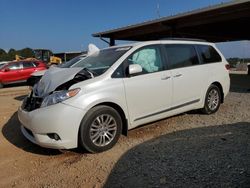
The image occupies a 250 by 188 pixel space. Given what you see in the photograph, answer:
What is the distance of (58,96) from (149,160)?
1.67 m

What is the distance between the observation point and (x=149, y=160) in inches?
179

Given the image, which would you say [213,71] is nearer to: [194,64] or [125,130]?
[194,64]

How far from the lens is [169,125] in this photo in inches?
255

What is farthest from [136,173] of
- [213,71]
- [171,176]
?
[213,71]

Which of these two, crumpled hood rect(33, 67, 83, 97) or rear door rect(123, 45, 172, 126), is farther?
rear door rect(123, 45, 172, 126)

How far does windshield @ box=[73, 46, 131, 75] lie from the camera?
549cm

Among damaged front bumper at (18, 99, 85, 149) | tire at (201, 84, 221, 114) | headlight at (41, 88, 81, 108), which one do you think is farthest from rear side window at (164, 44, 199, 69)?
damaged front bumper at (18, 99, 85, 149)

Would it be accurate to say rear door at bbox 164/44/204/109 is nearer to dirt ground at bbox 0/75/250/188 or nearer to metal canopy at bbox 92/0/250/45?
dirt ground at bbox 0/75/250/188

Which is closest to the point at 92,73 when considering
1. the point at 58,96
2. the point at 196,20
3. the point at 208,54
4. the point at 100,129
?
the point at 58,96

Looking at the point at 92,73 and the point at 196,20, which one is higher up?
the point at 196,20

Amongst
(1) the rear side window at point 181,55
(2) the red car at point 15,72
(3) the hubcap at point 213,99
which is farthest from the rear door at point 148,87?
(2) the red car at point 15,72

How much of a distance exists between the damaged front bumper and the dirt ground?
12.1 inches

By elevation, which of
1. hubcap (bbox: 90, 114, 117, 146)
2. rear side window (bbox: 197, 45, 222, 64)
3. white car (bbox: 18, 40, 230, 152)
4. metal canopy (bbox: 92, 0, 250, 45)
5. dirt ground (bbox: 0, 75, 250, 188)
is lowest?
dirt ground (bbox: 0, 75, 250, 188)

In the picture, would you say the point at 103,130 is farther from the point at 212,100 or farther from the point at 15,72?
the point at 15,72
